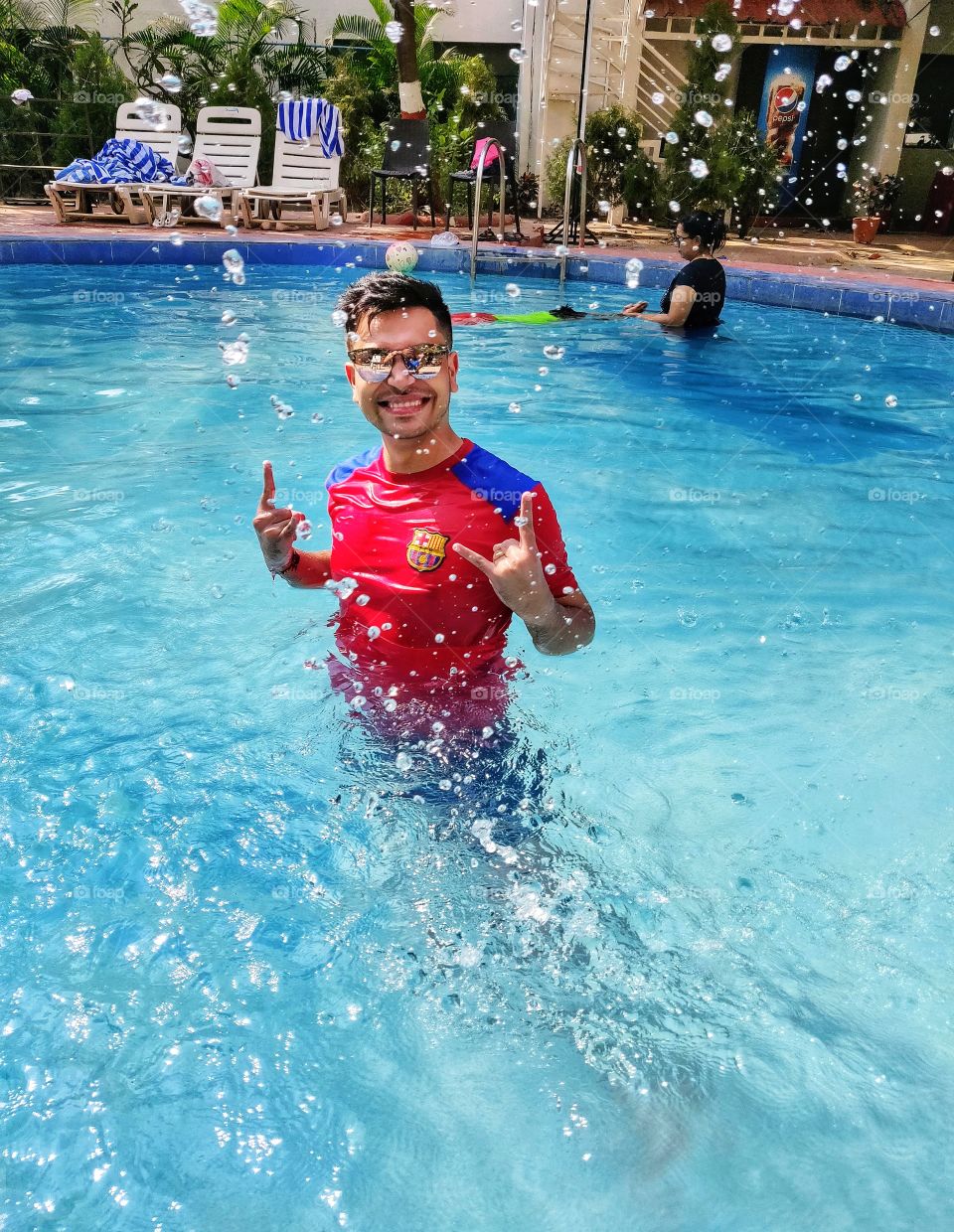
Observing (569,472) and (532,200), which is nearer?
(569,472)

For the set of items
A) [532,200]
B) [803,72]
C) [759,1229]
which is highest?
[803,72]

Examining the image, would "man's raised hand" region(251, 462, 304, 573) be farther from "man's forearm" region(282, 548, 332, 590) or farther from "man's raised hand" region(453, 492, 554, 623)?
"man's raised hand" region(453, 492, 554, 623)

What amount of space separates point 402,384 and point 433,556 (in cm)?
41

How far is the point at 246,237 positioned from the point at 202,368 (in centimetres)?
555

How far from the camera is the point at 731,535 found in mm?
5434

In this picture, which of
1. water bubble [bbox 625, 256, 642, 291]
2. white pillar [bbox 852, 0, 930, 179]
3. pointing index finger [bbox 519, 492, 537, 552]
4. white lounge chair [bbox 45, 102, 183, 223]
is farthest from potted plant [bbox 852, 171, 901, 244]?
pointing index finger [bbox 519, 492, 537, 552]

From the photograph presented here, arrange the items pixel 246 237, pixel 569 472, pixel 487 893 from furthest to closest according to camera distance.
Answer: pixel 246 237 < pixel 569 472 < pixel 487 893

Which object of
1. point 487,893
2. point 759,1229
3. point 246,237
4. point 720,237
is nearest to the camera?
point 759,1229

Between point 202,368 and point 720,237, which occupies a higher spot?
point 720,237

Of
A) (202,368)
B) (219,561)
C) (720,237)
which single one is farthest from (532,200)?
(219,561)

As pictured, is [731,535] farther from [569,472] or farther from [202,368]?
[202,368]

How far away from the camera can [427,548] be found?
247 centimetres

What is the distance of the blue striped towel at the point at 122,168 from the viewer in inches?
533

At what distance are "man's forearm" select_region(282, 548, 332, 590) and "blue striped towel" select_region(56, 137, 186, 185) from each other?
42.1 ft
